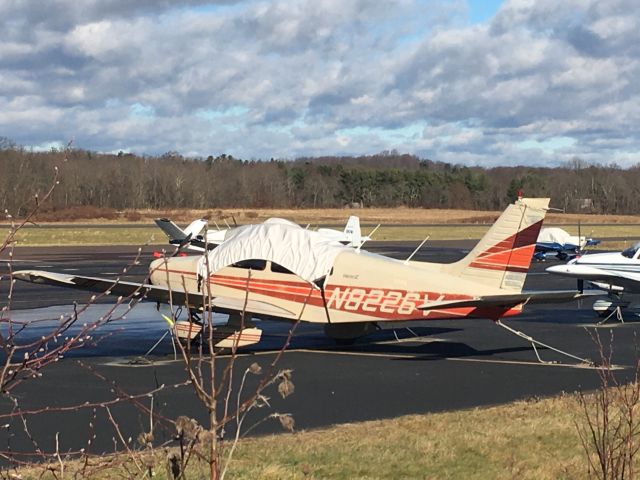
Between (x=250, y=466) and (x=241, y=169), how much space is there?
165m

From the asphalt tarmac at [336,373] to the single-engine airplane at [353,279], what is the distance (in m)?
0.81

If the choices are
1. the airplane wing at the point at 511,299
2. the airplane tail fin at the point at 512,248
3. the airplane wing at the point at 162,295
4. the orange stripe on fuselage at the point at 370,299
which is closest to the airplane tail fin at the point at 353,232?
the orange stripe on fuselage at the point at 370,299

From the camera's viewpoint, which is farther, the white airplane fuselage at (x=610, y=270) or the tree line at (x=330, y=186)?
the tree line at (x=330, y=186)

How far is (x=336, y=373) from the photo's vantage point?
13812mm

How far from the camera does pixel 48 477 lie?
709 centimetres

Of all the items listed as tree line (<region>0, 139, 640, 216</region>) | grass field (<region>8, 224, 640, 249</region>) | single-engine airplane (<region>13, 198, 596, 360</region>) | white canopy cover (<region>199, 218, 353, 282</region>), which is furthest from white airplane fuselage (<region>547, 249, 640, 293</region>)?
tree line (<region>0, 139, 640, 216</region>)

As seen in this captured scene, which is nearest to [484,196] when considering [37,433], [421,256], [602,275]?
[421,256]

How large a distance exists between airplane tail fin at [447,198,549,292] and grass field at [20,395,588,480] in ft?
16.0

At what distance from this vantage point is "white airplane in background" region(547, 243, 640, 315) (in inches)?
798

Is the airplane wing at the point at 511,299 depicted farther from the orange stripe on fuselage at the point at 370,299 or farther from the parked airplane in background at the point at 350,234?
the parked airplane in background at the point at 350,234

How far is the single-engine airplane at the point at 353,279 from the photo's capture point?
15.0 metres

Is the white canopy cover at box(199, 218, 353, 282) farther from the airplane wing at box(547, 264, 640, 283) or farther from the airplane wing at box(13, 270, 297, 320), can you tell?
the airplane wing at box(547, 264, 640, 283)

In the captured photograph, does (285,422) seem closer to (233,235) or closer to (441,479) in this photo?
(441,479)

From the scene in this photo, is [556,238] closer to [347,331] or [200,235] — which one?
[200,235]
